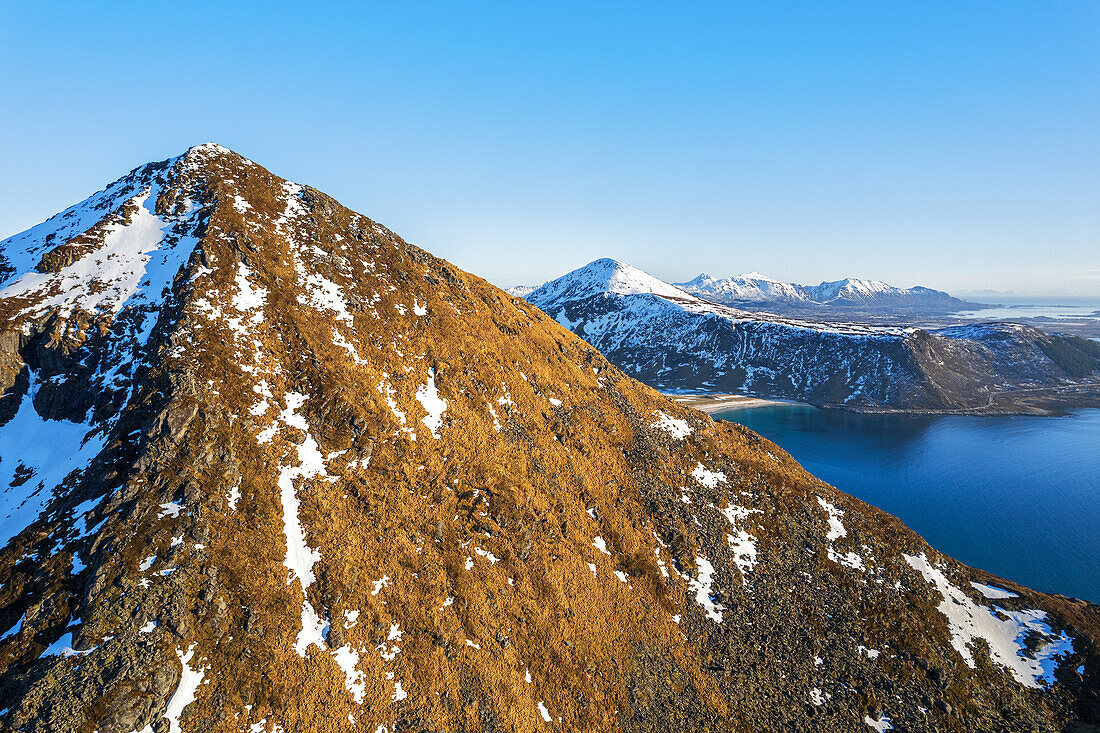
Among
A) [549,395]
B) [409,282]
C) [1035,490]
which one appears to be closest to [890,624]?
[549,395]

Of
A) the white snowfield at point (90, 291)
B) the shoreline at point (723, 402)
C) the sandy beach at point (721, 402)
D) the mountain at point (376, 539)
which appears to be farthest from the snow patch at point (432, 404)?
the sandy beach at point (721, 402)

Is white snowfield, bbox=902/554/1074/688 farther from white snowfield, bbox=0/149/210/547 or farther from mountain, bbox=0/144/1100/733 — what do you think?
white snowfield, bbox=0/149/210/547

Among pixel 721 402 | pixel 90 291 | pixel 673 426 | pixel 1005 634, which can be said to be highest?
pixel 90 291

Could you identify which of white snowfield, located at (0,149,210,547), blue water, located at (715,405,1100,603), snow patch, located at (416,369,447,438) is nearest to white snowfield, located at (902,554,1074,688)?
blue water, located at (715,405,1100,603)

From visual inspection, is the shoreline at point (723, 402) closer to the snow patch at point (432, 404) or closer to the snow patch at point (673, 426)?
the snow patch at point (673, 426)

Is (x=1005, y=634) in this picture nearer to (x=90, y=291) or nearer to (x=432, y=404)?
(x=432, y=404)

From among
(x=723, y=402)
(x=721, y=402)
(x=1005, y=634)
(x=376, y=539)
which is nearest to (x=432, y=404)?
(x=376, y=539)

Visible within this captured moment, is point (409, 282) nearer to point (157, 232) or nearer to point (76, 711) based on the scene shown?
point (157, 232)
